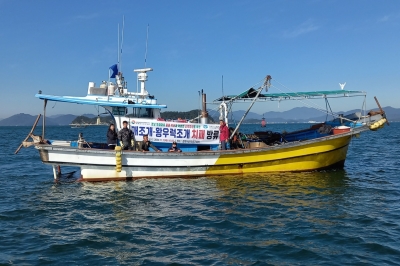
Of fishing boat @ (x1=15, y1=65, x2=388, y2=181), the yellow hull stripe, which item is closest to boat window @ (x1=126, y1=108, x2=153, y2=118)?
fishing boat @ (x1=15, y1=65, x2=388, y2=181)

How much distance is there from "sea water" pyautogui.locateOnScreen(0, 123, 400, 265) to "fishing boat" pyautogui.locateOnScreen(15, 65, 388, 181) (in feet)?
2.12

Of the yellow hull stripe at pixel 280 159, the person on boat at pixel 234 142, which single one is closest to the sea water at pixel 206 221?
the yellow hull stripe at pixel 280 159

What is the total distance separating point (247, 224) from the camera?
31.0 feet

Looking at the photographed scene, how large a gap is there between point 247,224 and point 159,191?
4.79 metres

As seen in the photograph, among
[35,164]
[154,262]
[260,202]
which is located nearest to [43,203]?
[154,262]

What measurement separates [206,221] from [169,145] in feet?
22.4

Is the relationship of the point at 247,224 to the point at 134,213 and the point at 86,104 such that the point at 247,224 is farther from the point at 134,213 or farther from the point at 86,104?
the point at 86,104

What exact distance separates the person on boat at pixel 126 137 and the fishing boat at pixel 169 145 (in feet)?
1.49

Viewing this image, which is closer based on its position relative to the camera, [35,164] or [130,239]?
[130,239]

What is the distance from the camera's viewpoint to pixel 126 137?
48.5 ft

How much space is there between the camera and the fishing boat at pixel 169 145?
14.5 meters

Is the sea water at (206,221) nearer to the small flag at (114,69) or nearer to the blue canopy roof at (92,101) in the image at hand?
the blue canopy roof at (92,101)

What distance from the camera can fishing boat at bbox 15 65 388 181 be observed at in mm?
14547

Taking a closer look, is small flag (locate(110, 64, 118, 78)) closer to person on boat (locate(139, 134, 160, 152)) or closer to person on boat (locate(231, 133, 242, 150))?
person on boat (locate(139, 134, 160, 152))
